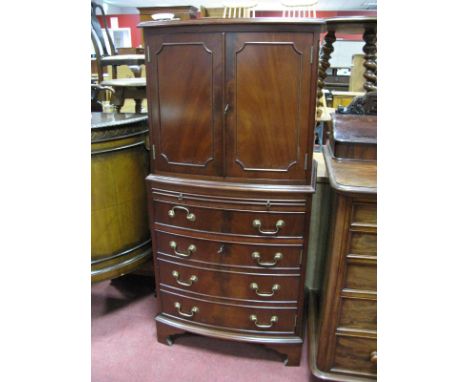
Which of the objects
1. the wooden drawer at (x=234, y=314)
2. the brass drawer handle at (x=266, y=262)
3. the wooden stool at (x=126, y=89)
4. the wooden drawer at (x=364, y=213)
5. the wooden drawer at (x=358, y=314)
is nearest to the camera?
the wooden drawer at (x=364, y=213)

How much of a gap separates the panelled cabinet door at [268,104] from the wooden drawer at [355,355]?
66 centimetres

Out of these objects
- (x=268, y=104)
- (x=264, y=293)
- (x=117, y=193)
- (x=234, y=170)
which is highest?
(x=268, y=104)

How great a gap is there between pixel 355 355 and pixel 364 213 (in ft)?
1.96

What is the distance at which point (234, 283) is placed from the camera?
147cm

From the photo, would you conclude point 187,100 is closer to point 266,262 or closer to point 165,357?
point 266,262

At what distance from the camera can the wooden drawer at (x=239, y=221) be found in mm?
1342

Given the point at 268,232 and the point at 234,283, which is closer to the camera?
the point at 268,232

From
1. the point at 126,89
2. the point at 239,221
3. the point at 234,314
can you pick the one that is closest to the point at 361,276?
the point at 239,221

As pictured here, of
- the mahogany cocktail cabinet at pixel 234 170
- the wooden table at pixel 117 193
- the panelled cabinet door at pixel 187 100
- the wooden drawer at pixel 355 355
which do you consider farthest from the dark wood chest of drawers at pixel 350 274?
the wooden table at pixel 117 193

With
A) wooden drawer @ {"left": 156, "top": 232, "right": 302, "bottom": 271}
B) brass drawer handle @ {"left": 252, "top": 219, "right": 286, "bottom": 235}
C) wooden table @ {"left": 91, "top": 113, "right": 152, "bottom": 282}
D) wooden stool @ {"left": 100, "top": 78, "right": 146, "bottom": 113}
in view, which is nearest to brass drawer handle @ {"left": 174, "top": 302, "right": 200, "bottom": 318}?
wooden drawer @ {"left": 156, "top": 232, "right": 302, "bottom": 271}

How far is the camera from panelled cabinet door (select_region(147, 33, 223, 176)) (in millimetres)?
1227

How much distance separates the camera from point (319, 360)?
1.38 m

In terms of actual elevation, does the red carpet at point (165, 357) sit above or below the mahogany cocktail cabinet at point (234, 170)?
below

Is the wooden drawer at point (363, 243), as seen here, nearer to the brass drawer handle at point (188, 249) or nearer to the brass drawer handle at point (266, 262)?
the brass drawer handle at point (266, 262)
